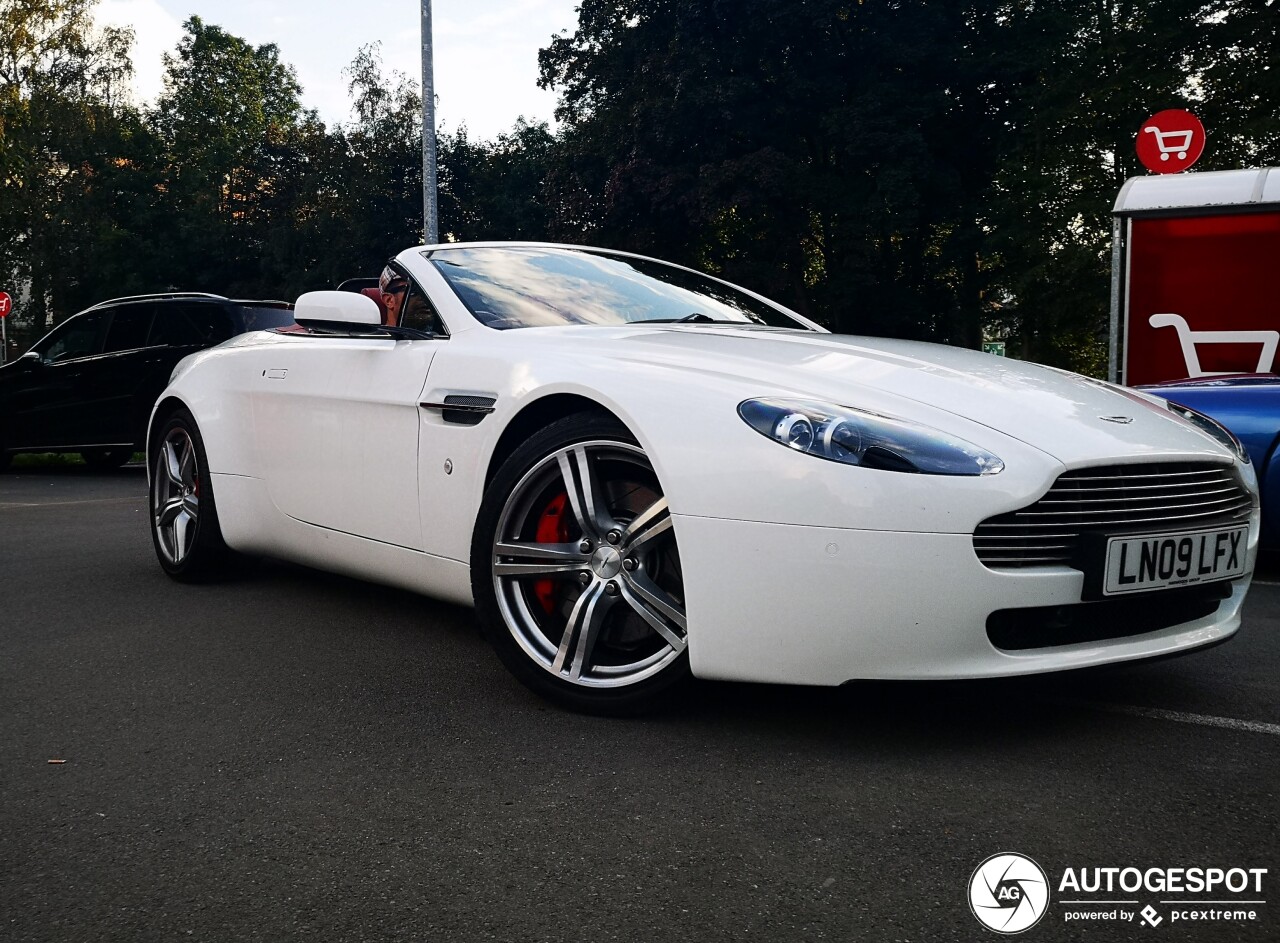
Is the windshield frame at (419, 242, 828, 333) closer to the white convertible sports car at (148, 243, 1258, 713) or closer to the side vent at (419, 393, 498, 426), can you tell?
Result: the white convertible sports car at (148, 243, 1258, 713)

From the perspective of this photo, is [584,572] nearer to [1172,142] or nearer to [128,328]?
[128,328]

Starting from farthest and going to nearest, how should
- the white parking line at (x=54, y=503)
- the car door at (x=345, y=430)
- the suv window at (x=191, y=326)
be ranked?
the suv window at (x=191, y=326)
the white parking line at (x=54, y=503)
the car door at (x=345, y=430)

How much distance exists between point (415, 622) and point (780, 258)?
2551cm

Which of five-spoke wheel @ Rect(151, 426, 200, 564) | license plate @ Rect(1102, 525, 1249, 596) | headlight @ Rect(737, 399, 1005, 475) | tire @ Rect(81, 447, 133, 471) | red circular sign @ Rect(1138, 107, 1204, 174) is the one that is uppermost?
red circular sign @ Rect(1138, 107, 1204, 174)

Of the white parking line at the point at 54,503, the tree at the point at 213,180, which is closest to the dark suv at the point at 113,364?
the white parking line at the point at 54,503

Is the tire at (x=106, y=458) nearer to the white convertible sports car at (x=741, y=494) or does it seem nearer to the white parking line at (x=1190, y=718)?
the white convertible sports car at (x=741, y=494)

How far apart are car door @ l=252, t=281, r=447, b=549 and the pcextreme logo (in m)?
2.21

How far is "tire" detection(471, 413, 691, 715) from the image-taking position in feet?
10.3

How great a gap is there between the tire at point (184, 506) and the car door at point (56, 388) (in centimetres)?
727

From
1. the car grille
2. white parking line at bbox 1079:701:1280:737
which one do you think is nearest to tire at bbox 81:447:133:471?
white parking line at bbox 1079:701:1280:737

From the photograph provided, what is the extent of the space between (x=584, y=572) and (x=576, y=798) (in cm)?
76

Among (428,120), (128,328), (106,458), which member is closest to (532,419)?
(128,328)

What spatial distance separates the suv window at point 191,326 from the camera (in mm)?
11578

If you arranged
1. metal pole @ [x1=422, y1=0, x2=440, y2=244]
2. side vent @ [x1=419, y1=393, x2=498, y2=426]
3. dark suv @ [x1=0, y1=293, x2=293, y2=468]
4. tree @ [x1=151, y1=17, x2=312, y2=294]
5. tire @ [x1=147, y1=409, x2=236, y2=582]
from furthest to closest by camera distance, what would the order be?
1. tree @ [x1=151, y1=17, x2=312, y2=294]
2. metal pole @ [x1=422, y1=0, x2=440, y2=244]
3. dark suv @ [x1=0, y1=293, x2=293, y2=468]
4. tire @ [x1=147, y1=409, x2=236, y2=582]
5. side vent @ [x1=419, y1=393, x2=498, y2=426]
